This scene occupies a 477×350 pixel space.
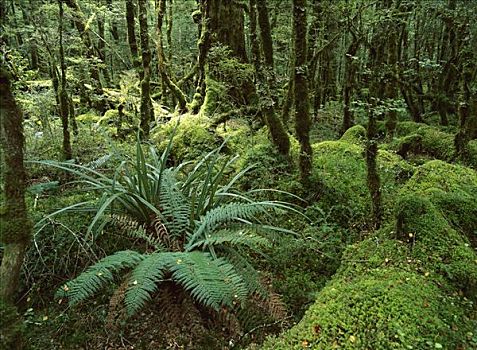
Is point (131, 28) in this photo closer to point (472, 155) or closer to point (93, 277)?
point (93, 277)

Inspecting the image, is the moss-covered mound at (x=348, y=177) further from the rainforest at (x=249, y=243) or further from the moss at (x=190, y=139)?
the moss at (x=190, y=139)

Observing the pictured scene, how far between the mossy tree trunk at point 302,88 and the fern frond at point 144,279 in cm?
199

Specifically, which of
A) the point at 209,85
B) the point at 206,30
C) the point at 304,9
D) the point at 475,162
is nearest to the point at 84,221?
the point at 304,9

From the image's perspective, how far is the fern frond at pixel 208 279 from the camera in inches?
85.0

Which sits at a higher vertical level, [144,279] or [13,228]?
[13,228]

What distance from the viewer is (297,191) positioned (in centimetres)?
389

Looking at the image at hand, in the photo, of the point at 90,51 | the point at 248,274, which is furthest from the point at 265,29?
the point at 90,51

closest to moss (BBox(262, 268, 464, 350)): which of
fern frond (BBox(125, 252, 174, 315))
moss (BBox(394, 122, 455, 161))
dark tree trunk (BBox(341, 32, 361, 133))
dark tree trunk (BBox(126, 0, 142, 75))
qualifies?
fern frond (BBox(125, 252, 174, 315))

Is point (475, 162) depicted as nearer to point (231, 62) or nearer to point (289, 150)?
point (289, 150)

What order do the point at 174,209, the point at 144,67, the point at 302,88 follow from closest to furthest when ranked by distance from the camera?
1. the point at 174,209
2. the point at 302,88
3. the point at 144,67

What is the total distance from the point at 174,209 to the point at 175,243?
0.99ft

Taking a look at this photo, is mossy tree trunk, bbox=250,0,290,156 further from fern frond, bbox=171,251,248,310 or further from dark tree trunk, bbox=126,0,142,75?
dark tree trunk, bbox=126,0,142,75

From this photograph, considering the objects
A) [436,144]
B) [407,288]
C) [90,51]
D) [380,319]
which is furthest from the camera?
[90,51]

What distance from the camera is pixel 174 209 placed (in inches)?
117
